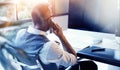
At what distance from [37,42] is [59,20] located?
1.63 feet

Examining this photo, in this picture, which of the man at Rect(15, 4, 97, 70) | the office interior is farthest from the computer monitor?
the man at Rect(15, 4, 97, 70)

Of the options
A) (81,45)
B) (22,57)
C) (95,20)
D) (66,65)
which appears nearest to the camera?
(22,57)

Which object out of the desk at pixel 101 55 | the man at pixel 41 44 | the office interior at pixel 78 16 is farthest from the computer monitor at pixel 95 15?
the man at pixel 41 44

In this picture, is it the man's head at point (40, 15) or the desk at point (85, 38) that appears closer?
the man's head at point (40, 15)

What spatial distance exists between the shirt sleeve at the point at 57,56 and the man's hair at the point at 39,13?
19 cm

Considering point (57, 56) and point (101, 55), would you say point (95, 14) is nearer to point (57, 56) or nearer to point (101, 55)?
point (101, 55)

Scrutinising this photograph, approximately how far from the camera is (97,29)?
5.25 ft

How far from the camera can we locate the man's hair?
1398mm

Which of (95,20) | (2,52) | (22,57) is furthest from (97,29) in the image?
(2,52)

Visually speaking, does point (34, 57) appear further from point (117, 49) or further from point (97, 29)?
point (117, 49)

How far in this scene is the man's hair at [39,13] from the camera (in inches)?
55.0

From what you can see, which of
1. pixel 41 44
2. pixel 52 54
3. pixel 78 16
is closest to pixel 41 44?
pixel 41 44

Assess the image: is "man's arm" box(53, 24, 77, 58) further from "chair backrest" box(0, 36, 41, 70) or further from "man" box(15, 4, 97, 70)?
"chair backrest" box(0, 36, 41, 70)

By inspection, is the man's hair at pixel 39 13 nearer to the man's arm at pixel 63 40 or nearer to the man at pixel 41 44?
the man at pixel 41 44
